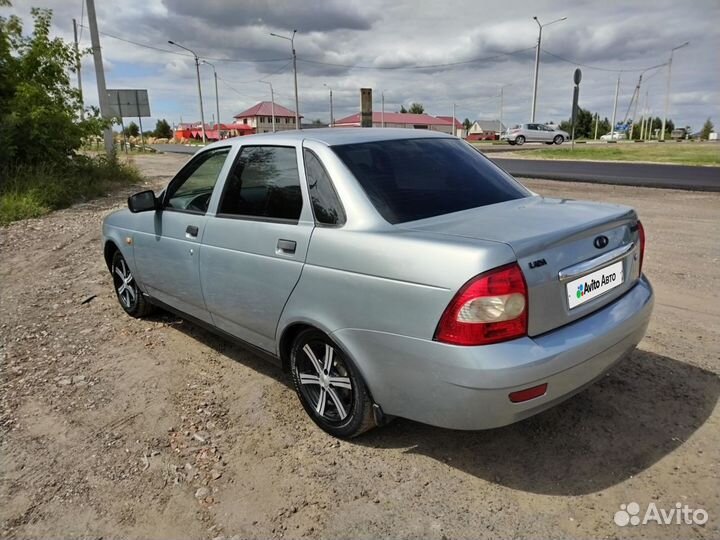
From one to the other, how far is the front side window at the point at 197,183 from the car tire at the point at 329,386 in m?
1.39

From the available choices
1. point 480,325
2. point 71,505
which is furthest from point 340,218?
point 71,505

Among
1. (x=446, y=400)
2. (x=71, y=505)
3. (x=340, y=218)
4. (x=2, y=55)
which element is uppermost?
(x=2, y=55)

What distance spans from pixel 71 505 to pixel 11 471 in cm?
55

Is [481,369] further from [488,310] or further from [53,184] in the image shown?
[53,184]

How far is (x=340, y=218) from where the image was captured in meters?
2.80

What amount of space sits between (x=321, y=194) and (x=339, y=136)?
1.77 feet

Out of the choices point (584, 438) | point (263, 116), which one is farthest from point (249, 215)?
point (263, 116)

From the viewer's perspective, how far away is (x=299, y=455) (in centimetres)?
292

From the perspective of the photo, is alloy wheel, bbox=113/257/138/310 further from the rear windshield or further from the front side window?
the rear windshield

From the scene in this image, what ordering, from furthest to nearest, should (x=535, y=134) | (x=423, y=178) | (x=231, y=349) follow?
(x=535, y=134), (x=231, y=349), (x=423, y=178)

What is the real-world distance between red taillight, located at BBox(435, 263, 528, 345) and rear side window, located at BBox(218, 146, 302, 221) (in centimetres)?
118

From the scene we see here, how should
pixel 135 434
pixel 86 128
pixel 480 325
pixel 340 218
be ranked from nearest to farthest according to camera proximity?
pixel 480 325 < pixel 340 218 < pixel 135 434 < pixel 86 128

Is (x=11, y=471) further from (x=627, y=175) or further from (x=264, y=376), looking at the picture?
(x=627, y=175)

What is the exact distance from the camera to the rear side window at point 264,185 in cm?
316
